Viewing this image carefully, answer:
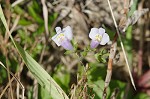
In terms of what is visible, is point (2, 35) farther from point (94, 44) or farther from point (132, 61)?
point (132, 61)

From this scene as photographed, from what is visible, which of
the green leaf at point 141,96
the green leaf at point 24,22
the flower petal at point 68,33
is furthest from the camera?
the green leaf at point 24,22

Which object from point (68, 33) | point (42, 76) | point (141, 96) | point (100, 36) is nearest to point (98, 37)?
point (100, 36)

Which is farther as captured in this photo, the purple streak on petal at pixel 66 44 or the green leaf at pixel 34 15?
the green leaf at pixel 34 15

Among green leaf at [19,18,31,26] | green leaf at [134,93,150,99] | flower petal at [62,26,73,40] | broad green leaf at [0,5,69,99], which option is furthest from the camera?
green leaf at [19,18,31,26]

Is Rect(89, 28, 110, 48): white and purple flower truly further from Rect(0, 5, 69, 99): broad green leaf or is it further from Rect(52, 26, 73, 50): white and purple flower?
Rect(0, 5, 69, 99): broad green leaf

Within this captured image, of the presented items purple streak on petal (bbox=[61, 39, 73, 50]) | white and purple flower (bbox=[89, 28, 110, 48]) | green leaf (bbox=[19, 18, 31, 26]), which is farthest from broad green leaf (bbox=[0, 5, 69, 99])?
green leaf (bbox=[19, 18, 31, 26])

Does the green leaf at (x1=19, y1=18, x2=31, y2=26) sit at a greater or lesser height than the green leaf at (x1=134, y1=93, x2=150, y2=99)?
greater

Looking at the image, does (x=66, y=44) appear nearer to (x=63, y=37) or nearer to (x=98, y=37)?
(x=63, y=37)

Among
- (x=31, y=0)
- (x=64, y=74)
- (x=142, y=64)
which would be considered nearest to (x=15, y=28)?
(x=31, y=0)

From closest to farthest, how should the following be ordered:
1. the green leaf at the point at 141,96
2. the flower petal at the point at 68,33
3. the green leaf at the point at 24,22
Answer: the flower petal at the point at 68,33, the green leaf at the point at 141,96, the green leaf at the point at 24,22

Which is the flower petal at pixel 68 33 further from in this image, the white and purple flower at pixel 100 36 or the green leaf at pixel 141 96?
the green leaf at pixel 141 96

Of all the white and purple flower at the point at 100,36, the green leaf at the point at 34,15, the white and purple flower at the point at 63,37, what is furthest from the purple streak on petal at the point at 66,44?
the green leaf at the point at 34,15
